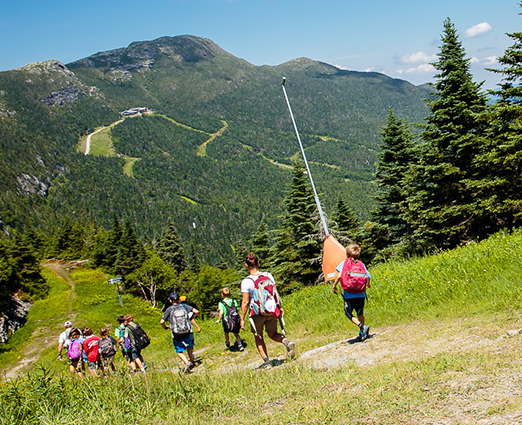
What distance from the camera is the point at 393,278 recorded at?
29.9 ft

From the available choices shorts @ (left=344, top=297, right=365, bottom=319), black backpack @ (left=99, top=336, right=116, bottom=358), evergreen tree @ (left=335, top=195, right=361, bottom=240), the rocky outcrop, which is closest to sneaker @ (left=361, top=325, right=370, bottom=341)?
shorts @ (left=344, top=297, right=365, bottom=319)

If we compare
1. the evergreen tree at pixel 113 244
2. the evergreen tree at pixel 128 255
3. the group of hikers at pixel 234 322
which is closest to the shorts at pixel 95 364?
the group of hikers at pixel 234 322

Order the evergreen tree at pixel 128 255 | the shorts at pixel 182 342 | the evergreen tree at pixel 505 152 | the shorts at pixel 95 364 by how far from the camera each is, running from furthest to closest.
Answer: the evergreen tree at pixel 128 255 < the evergreen tree at pixel 505 152 < the shorts at pixel 95 364 < the shorts at pixel 182 342

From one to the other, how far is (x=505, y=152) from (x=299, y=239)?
1322 cm

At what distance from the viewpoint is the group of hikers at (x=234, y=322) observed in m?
5.82

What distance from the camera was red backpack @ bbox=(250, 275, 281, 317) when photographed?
5.68m

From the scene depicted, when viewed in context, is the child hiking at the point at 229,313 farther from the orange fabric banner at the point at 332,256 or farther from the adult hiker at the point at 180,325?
the orange fabric banner at the point at 332,256

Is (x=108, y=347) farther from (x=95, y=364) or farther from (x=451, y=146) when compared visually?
(x=451, y=146)

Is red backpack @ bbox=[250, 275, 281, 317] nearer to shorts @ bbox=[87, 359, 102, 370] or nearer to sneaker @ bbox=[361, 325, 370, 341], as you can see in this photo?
sneaker @ bbox=[361, 325, 370, 341]

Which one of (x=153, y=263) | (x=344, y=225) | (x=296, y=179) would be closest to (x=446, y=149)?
(x=296, y=179)

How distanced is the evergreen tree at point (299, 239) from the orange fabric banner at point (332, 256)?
50.5 ft

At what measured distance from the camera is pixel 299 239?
78.9ft

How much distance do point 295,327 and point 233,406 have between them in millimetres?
5980

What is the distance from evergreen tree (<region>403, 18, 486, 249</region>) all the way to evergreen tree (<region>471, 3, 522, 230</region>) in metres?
0.92
